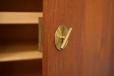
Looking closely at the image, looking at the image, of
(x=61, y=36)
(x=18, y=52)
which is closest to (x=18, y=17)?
(x=18, y=52)

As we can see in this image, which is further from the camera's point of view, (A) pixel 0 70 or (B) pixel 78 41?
(A) pixel 0 70

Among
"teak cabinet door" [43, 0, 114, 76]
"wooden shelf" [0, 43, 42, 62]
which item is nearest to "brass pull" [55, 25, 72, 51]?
"teak cabinet door" [43, 0, 114, 76]

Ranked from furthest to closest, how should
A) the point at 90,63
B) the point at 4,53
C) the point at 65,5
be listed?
the point at 4,53
the point at 90,63
the point at 65,5

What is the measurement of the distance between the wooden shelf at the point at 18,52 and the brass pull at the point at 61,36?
26cm

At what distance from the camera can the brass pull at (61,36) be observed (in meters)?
0.72

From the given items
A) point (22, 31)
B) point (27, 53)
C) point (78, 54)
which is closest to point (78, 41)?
point (78, 54)

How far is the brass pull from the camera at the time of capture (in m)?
0.72

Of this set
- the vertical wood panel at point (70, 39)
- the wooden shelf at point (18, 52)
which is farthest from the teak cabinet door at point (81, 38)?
the wooden shelf at point (18, 52)

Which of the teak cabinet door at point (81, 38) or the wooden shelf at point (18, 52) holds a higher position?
the teak cabinet door at point (81, 38)

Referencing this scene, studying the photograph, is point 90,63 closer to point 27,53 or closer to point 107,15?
point 107,15

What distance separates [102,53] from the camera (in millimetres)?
883

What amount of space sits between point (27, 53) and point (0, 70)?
1.24ft

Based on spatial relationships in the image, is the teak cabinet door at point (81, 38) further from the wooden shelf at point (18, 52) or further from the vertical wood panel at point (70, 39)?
the wooden shelf at point (18, 52)

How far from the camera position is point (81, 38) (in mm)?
802
